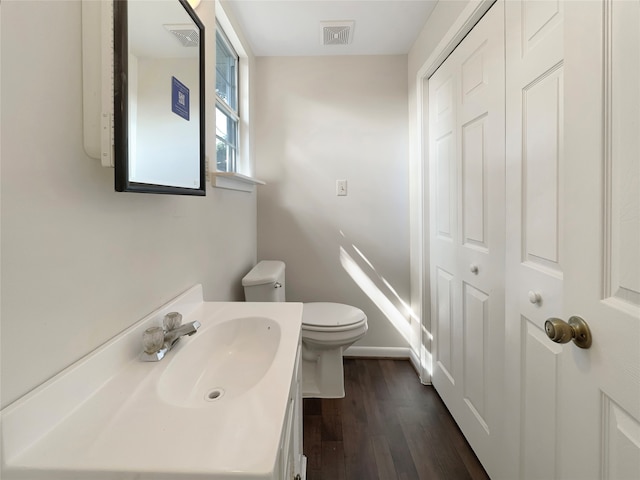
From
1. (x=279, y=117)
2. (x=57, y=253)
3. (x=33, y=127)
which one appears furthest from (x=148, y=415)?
(x=279, y=117)

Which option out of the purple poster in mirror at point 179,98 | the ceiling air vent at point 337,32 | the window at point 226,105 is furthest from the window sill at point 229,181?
the ceiling air vent at point 337,32

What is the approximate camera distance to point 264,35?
1.86 metres

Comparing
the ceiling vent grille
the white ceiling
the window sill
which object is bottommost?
the window sill

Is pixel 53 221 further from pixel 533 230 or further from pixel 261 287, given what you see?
pixel 533 230

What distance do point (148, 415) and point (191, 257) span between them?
658 mm

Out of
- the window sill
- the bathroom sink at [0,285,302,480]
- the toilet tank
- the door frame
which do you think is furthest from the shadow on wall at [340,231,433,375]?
the bathroom sink at [0,285,302,480]

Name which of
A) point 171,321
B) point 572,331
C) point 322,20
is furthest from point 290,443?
point 322,20

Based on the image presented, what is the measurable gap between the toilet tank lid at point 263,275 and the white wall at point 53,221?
2.32 feet

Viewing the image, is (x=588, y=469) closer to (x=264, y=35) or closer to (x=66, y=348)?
(x=66, y=348)

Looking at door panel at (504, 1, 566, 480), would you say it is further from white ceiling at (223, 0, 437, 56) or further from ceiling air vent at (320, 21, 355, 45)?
ceiling air vent at (320, 21, 355, 45)

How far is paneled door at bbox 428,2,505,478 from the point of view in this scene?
113 centimetres

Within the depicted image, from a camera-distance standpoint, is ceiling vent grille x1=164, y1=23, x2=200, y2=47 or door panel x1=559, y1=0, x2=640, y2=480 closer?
door panel x1=559, y1=0, x2=640, y2=480

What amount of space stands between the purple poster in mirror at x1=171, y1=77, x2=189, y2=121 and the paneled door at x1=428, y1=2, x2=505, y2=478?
1121 mm

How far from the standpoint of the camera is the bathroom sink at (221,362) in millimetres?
745
